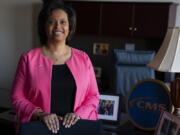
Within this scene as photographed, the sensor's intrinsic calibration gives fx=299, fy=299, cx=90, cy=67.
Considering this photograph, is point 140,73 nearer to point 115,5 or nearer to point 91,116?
point 115,5

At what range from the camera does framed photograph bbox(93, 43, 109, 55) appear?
4898mm

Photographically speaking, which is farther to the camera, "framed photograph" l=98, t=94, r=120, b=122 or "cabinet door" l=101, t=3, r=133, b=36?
"cabinet door" l=101, t=3, r=133, b=36

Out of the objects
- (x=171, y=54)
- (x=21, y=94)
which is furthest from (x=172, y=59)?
(x=21, y=94)

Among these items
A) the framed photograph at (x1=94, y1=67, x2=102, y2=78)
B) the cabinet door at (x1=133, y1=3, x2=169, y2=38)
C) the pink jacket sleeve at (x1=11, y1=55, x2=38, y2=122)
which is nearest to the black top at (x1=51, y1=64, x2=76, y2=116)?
the pink jacket sleeve at (x1=11, y1=55, x2=38, y2=122)

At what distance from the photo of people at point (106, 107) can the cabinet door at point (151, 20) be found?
2467mm

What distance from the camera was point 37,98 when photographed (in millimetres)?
1528

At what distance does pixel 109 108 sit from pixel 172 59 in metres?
0.52

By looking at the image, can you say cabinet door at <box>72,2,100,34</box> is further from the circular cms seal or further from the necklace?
the necklace

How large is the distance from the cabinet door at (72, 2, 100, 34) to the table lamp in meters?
2.90

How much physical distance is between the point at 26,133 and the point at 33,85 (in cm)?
25

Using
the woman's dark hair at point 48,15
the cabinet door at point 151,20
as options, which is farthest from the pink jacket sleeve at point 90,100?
the cabinet door at point 151,20

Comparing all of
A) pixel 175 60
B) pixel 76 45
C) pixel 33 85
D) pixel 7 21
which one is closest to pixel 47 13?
pixel 33 85

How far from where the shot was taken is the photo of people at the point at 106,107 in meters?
1.83

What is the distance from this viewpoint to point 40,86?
4.94ft
